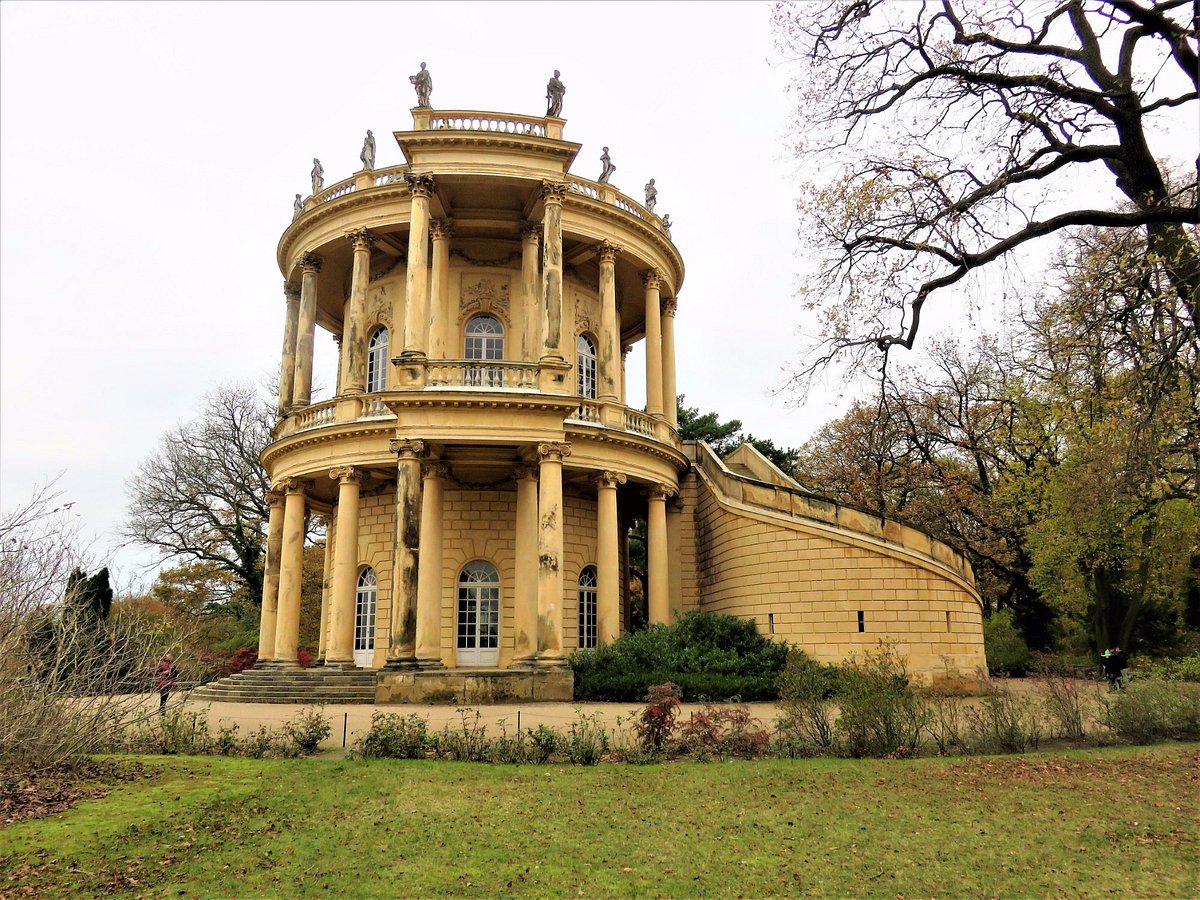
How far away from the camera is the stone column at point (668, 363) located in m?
27.6

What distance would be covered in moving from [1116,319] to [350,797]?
11.6 metres

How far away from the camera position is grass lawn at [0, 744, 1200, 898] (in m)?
6.70

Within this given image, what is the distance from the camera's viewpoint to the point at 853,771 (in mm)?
10281

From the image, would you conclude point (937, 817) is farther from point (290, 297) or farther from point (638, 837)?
point (290, 297)

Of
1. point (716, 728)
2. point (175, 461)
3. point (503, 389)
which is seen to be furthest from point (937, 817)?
point (175, 461)

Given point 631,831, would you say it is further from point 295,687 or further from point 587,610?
point 587,610

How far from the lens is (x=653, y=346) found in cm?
2628

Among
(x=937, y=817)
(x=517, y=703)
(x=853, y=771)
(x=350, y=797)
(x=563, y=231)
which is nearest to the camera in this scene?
(x=937, y=817)

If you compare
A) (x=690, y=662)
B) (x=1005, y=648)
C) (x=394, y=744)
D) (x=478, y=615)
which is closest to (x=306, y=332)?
(x=478, y=615)

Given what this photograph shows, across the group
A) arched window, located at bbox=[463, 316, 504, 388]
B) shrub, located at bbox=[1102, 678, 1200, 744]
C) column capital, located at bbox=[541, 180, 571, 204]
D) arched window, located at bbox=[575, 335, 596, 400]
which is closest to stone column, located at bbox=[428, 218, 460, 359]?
arched window, located at bbox=[463, 316, 504, 388]

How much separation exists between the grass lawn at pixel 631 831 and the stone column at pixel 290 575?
39.7 feet

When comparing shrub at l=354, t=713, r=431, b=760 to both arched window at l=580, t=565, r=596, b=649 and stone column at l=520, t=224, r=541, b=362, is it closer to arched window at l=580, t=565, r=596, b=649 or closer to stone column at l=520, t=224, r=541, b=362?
arched window at l=580, t=565, r=596, b=649

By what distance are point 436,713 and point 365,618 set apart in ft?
27.3

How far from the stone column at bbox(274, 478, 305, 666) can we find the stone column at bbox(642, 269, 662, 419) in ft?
35.0
